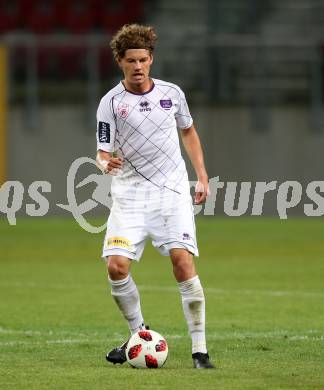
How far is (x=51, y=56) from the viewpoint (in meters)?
24.9

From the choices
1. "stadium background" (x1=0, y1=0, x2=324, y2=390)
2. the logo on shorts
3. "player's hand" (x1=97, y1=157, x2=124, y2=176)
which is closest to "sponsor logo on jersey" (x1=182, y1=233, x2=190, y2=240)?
the logo on shorts

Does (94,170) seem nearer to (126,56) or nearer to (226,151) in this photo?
(226,151)

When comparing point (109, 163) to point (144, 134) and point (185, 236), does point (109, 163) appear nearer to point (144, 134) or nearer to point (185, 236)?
point (144, 134)

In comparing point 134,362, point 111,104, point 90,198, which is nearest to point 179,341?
point 134,362

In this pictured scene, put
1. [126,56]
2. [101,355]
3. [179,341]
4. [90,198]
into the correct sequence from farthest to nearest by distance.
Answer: [90,198] → [179,341] → [101,355] → [126,56]

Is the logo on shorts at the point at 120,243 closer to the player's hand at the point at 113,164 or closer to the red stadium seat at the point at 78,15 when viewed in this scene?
the player's hand at the point at 113,164

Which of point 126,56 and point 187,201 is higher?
point 126,56

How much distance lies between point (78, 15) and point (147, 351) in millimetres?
20781

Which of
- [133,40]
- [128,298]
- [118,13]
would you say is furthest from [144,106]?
[118,13]

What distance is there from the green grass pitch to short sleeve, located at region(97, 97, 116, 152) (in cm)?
144

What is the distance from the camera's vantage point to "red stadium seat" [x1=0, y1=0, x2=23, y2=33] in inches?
1091

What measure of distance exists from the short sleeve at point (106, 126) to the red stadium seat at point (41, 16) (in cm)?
2013

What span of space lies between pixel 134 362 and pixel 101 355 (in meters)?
A: 0.70

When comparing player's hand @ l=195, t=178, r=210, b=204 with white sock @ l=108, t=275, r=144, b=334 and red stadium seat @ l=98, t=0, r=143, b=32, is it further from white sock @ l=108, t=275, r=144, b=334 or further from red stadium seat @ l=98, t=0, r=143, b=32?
red stadium seat @ l=98, t=0, r=143, b=32
